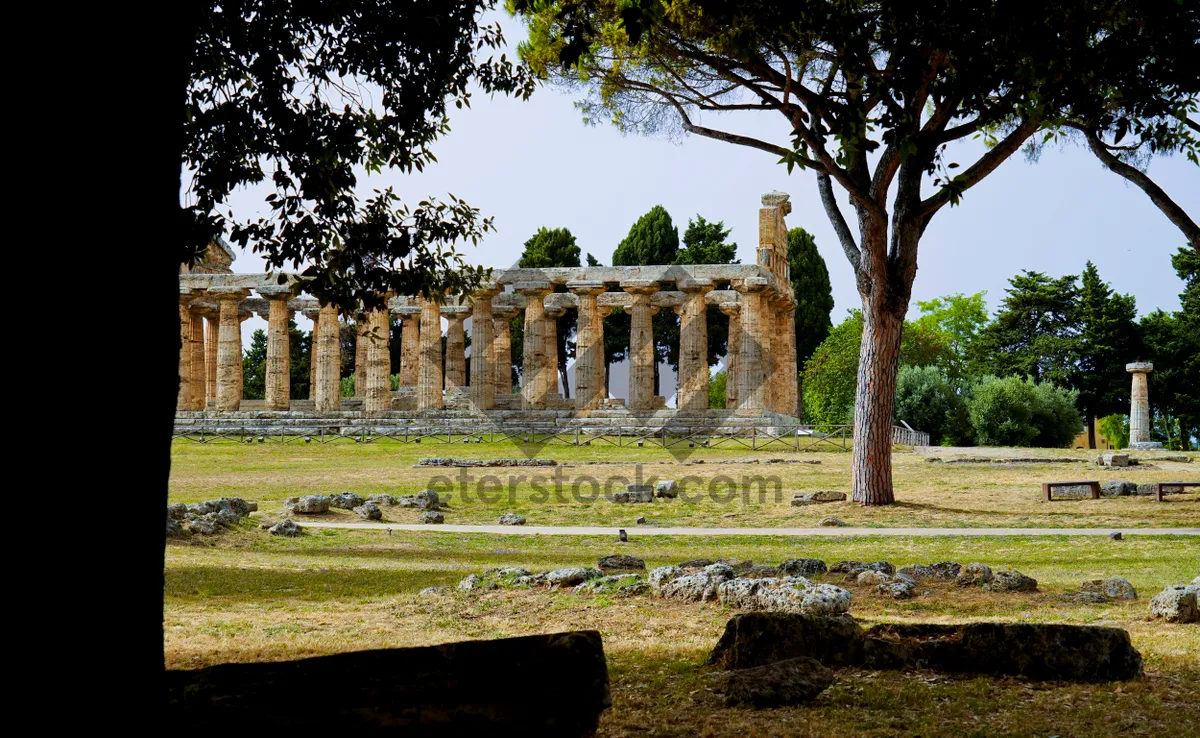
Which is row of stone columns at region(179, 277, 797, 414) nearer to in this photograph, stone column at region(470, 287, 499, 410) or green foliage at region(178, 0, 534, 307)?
stone column at region(470, 287, 499, 410)

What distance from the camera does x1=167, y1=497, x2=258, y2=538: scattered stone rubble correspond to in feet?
47.1

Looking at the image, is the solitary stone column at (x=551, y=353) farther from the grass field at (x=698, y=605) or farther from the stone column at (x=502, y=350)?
the grass field at (x=698, y=605)

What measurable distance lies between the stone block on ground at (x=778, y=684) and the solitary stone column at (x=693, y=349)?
39022 mm

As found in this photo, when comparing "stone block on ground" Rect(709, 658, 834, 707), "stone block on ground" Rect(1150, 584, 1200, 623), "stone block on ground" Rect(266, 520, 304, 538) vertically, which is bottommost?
"stone block on ground" Rect(266, 520, 304, 538)

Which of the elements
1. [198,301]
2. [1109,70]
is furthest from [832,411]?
[1109,70]

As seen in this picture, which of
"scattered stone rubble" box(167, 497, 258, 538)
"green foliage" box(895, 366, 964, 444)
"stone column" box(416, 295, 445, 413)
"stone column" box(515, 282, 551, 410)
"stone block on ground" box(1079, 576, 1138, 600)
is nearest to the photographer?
"stone block on ground" box(1079, 576, 1138, 600)

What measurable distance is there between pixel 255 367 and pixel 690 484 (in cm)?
5353

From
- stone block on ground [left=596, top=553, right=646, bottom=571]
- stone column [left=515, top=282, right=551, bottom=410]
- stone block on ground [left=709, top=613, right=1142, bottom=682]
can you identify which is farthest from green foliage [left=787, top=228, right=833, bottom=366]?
stone block on ground [left=709, top=613, right=1142, bottom=682]

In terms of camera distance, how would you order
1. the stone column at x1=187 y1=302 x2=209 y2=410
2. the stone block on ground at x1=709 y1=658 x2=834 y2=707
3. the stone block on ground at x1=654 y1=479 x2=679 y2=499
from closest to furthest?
the stone block on ground at x1=709 y1=658 x2=834 y2=707, the stone block on ground at x1=654 y1=479 x2=679 y2=499, the stone column at x1=187 y1=302 x2=209 y2=410

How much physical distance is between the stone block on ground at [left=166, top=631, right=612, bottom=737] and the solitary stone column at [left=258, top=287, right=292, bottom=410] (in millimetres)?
45290

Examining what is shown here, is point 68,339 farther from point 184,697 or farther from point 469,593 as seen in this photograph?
point 469,593

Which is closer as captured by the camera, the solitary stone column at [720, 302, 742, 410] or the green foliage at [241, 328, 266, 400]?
the solitary stone column at [720, 302, 742, 410]

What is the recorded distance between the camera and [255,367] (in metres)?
69.9

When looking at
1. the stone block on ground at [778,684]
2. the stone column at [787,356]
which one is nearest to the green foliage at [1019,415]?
the stone column at [787,356]
